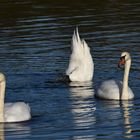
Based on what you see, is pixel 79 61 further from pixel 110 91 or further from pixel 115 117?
pixel 115 117

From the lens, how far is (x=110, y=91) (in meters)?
20.7

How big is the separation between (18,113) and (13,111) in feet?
0.68

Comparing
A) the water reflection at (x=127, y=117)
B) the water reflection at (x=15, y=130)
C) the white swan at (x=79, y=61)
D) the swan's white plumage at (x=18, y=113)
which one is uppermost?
the white swan at (x=79, y=61)

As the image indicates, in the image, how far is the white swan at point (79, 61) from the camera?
22.9 meters

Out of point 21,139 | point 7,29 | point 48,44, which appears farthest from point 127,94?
point 7,29

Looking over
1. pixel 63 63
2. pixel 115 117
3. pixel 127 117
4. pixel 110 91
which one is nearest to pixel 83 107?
pixel 115 117

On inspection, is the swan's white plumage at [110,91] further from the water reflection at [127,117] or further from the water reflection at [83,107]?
the water reflection at [127,117]

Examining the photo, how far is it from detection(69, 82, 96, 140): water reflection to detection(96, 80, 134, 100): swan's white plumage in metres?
0.25

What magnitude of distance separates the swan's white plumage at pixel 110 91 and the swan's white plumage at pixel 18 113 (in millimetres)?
2529

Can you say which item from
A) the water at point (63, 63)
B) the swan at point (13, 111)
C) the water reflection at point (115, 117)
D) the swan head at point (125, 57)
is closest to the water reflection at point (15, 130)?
the water at point (63, 63)

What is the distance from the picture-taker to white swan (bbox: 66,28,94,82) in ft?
75.1

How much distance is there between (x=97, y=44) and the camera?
2602 cm

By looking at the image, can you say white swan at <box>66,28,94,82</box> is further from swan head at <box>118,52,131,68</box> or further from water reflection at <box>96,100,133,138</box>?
water reflection at <box>96,100,133,138</box>

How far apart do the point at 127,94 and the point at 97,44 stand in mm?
5821
